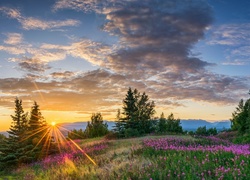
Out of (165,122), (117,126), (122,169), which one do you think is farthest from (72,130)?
(122,169)

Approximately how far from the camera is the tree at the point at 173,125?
45.7 m

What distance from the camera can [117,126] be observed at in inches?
1630

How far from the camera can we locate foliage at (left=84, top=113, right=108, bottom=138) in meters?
48.2

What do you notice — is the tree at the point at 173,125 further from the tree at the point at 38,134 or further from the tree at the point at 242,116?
the tree at the point at 38,134

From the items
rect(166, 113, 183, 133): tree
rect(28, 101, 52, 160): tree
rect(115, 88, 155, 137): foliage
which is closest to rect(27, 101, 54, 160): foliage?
rect(28, 101, 52, 160): tree

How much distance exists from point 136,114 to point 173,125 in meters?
8.07

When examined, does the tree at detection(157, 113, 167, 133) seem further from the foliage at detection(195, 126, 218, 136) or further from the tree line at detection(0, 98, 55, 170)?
the tree line at detection(0, 98, 55, 170)

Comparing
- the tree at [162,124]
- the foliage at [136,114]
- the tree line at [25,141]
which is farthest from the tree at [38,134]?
the tree at [162,124]

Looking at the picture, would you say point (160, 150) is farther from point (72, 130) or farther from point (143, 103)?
point (72, 130)

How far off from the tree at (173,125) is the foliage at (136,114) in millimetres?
4257

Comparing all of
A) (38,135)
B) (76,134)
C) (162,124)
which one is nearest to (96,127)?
(76,134)

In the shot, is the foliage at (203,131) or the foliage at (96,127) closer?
the foliage at (203,131)

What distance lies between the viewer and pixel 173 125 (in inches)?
1837

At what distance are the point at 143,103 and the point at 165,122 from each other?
246 inches
